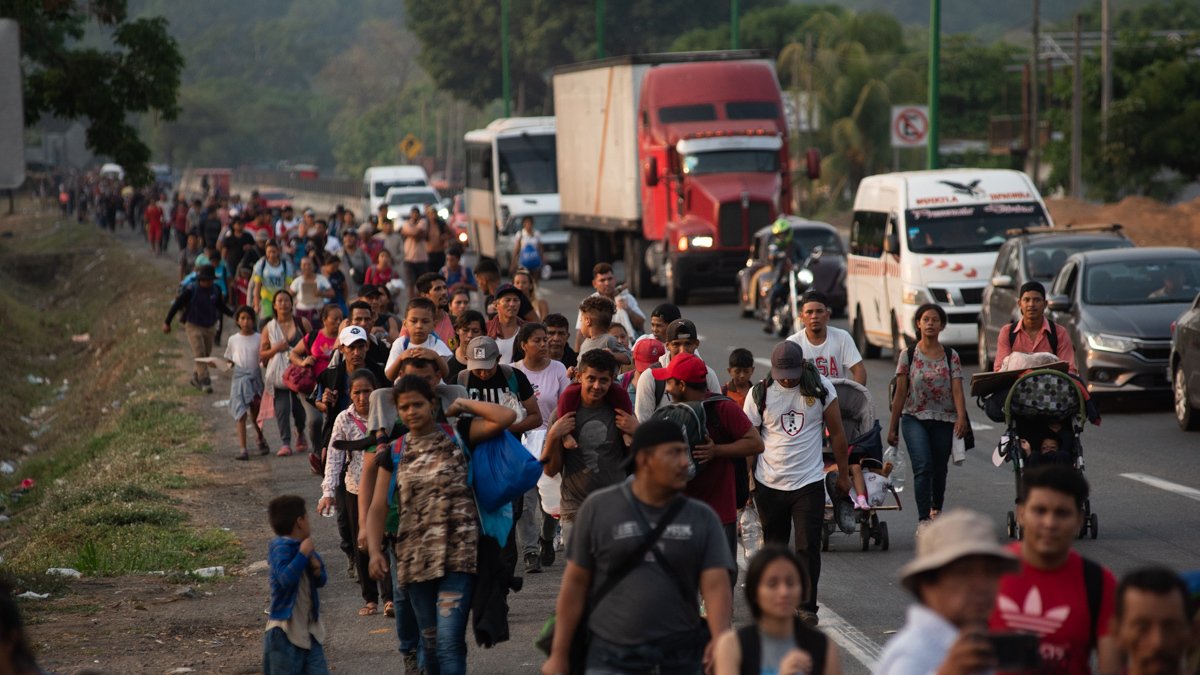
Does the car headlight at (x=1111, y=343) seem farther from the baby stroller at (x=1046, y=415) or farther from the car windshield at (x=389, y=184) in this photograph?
the car windshield at (x=389, y=184)

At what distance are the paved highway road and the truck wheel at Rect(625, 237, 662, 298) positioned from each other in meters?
15.3

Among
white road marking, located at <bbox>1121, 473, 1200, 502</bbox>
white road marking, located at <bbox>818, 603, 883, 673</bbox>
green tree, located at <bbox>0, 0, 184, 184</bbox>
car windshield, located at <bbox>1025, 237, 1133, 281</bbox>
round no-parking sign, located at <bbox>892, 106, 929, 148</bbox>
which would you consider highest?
green tree, located at <bbox>0, 0, 184, 184</bbox>

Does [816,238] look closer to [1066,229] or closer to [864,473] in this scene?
[1066,229]

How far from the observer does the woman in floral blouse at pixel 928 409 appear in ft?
38.2

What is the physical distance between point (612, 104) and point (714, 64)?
268 cm

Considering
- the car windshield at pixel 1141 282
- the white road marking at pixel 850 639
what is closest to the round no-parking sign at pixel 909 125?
the car windshield at pixel 1141 282

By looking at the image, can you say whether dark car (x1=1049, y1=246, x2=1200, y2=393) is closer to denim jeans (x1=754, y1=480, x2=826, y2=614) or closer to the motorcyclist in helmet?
the motorcyclist in helmet

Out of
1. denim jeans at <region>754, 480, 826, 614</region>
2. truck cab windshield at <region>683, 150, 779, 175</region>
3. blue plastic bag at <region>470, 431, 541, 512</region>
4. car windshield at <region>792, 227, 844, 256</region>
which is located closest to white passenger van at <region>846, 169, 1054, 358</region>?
car windshield at <region>792, 227, 844, 256</region>

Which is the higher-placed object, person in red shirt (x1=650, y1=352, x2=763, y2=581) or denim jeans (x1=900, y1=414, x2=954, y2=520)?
person in red shirt (x1=650, y1=352, x2=763, y2=581)

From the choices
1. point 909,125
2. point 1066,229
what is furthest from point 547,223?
point 1066,229

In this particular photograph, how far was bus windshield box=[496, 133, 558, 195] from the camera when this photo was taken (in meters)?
43.3

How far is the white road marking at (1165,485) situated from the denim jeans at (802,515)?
487 cm

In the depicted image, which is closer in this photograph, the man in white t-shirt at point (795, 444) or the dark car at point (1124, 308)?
the man in white t-shirt at point (795, 444)

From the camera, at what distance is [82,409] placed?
1038 inches
